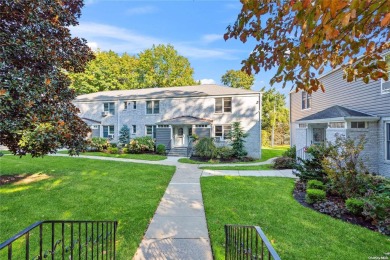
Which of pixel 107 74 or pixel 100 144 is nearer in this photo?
pixel 100 144

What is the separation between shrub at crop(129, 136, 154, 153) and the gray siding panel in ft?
2.55

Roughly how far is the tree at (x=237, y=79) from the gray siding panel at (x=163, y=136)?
80.8 ft

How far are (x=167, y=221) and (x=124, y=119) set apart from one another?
66.0 feet

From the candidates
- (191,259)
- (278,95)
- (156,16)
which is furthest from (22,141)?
(278,95)

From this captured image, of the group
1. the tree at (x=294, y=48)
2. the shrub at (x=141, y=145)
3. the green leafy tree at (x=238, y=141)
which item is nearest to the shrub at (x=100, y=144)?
the shrub at (x=141, y=145)

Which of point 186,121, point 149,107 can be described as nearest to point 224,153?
point 186,121

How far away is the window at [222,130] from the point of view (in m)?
20.7

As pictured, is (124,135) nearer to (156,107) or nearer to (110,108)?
(110,108)

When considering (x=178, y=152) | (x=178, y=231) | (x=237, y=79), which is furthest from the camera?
(x=237, y=79)

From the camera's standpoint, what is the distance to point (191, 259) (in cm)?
405

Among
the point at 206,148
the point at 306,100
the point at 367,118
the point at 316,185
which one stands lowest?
the point at 316,185

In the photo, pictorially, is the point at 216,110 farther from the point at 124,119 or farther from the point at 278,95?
the point at 278,95

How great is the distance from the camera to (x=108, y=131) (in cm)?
2512

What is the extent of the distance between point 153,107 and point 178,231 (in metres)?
19.2
